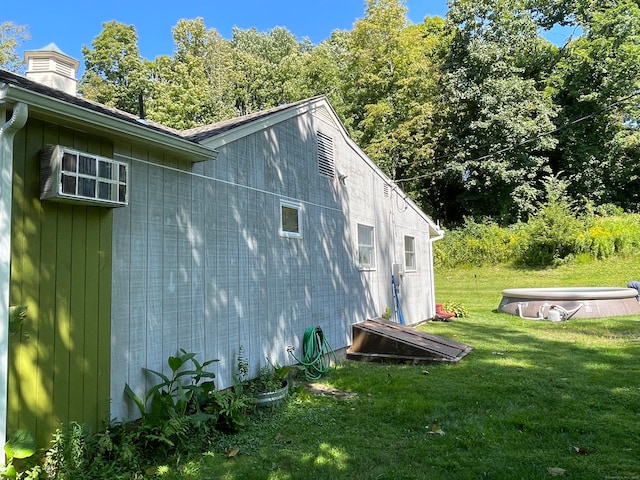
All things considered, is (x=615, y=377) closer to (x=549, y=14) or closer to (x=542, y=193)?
(x=542, y=193)

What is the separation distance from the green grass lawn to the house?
0.94 m

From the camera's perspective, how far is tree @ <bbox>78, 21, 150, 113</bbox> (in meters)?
24.6

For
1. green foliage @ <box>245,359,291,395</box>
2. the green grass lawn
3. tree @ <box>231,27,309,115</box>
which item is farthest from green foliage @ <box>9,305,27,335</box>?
tree @ <box>231,27,309,115</box>

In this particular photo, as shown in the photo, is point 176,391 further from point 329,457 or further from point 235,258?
point 235,258

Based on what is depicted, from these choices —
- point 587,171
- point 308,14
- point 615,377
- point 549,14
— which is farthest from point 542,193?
point 615,377

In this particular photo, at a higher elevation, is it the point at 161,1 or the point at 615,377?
the point at 161,1

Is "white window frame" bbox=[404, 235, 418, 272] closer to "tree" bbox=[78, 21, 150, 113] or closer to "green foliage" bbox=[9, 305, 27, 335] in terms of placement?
"green foliage" bbox=[9, 305, 27, 335]

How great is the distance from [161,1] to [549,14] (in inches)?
817

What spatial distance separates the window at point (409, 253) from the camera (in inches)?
430

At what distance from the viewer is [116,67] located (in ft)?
84.5

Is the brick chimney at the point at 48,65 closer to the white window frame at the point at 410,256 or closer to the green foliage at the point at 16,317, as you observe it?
the green foliage at the point at 16,317

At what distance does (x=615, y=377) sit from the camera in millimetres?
5633

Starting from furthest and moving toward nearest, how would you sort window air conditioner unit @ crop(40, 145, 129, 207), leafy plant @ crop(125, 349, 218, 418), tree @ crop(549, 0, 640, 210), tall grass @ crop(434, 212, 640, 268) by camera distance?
tree @ crop(549, 0, 640, 210)
tall grass @ crop(434, 212, 640, 268)
leafy plant @ crop(125, 349, 218, 418)
window air conditioner unit @ crop(40, 145, 129, 207)

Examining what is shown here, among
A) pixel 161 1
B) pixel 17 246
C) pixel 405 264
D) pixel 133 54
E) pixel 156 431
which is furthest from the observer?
pixel 133 54
